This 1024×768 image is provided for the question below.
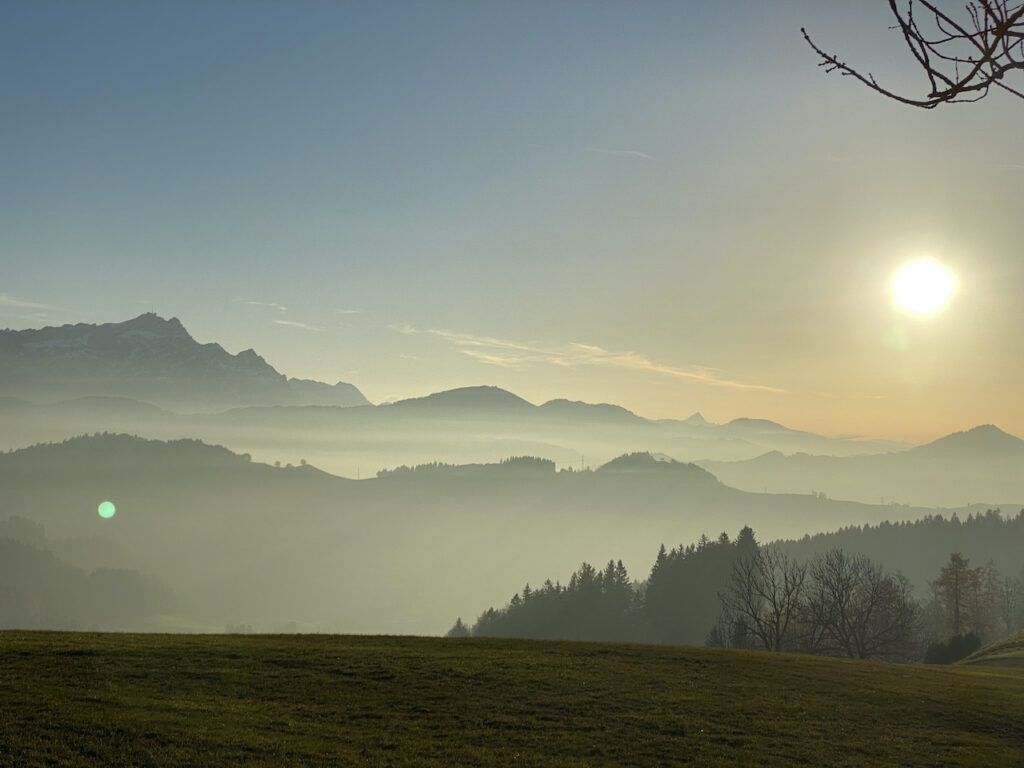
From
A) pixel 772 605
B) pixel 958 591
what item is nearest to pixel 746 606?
pixel 772 605

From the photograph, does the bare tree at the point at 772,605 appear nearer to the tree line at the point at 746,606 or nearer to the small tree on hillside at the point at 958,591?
the tree line at the point at 746,606

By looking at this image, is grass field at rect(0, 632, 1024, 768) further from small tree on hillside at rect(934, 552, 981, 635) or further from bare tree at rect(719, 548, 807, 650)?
small tree on hillside at rect(934, 552, 981, 635)

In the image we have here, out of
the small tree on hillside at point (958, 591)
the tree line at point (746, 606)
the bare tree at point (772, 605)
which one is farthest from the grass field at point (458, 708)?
the small tree on hillside at point (958, 591)

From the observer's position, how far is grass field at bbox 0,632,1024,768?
20.0m

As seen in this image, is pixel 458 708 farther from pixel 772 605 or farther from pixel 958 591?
pixel 958 591

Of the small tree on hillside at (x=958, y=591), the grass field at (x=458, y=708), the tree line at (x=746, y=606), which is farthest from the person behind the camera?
the small tree on hillside at (x=958, y=591)

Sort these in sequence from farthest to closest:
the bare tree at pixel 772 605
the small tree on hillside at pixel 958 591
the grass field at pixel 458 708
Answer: the small tree on hillside at pixel 958 591
the bare tree at pixel 772 605
the grass field at pixel 458 708

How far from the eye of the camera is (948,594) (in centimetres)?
8750

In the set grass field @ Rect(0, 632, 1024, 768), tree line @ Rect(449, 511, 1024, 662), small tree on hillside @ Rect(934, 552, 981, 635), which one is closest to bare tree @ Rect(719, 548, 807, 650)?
tree line @ Rect(449, 511, 1024, 662)

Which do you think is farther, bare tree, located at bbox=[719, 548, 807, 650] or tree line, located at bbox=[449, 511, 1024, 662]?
tree line, located at bbox=[449, 511, 1024, 662]

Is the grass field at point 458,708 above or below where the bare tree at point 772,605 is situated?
above

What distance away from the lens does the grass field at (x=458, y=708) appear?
20.0 m

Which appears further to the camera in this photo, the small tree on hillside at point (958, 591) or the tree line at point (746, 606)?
the small tree on hillside at point (958, 591)

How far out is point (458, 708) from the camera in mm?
25391
